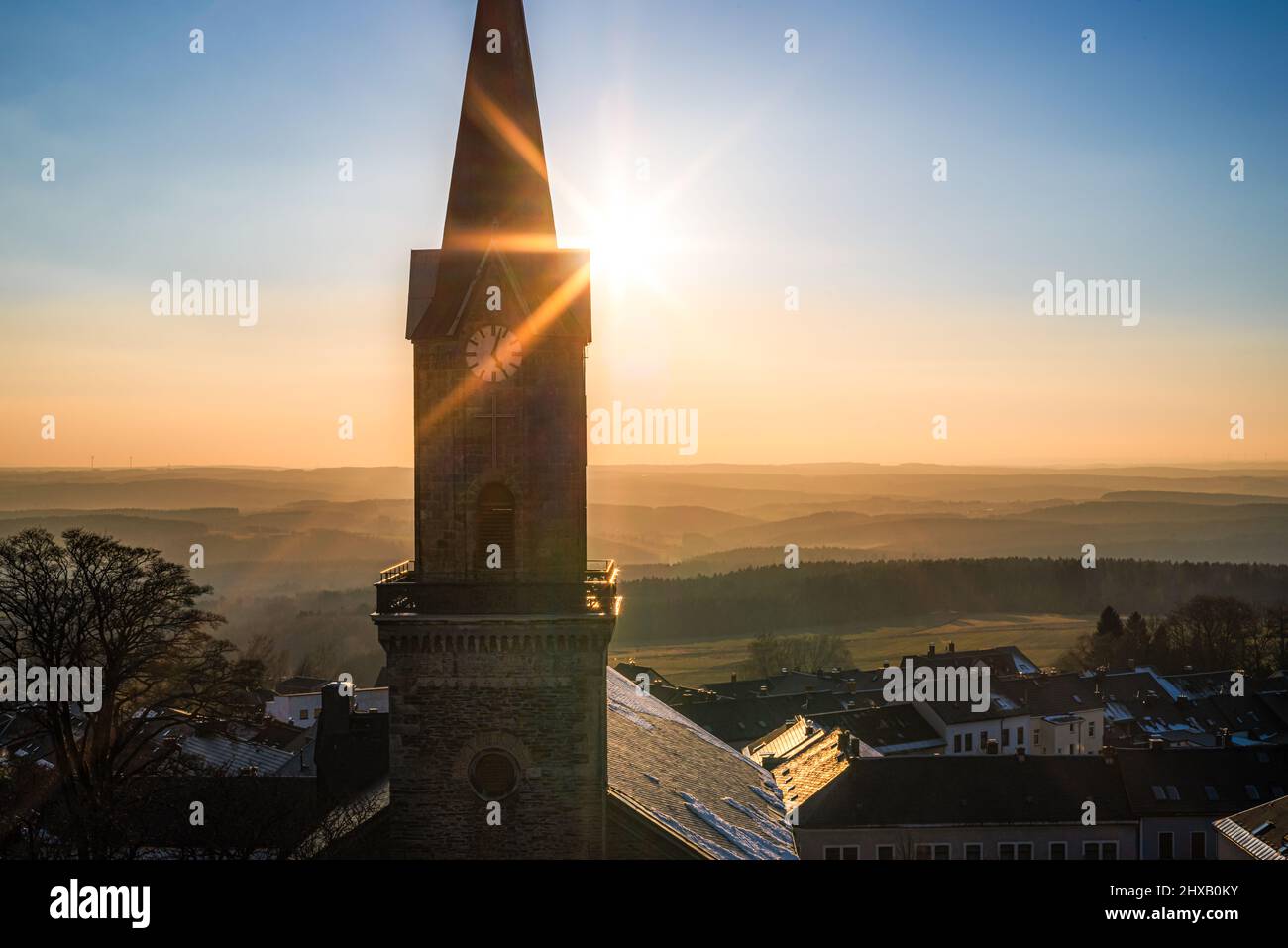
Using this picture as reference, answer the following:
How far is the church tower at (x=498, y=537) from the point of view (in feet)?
79.0

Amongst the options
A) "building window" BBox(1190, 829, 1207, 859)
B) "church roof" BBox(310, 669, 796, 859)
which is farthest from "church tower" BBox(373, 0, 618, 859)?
"building window" BBox(1190, 829, 1207, 859)

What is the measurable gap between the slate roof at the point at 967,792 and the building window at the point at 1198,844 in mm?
3985

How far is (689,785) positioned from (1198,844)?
38462 mm

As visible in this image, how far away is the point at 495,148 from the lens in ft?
84.1

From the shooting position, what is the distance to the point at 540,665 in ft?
79.7

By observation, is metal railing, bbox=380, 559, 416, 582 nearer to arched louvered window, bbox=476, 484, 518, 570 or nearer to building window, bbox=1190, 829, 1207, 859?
arched louvered window, bbox=476, 484, 518, 570

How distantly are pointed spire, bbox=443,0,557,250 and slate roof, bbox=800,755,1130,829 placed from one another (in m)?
38.5

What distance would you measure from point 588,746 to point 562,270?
1049 cm

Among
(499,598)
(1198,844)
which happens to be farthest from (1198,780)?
(499,598)

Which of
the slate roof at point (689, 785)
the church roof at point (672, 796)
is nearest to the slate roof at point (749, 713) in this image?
the slate roof at point (689, 785)

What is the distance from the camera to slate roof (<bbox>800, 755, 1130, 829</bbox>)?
2213 inches

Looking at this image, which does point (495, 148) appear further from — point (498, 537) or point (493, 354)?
point (498, 537)

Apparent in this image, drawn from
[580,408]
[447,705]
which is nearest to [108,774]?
[447,705]
